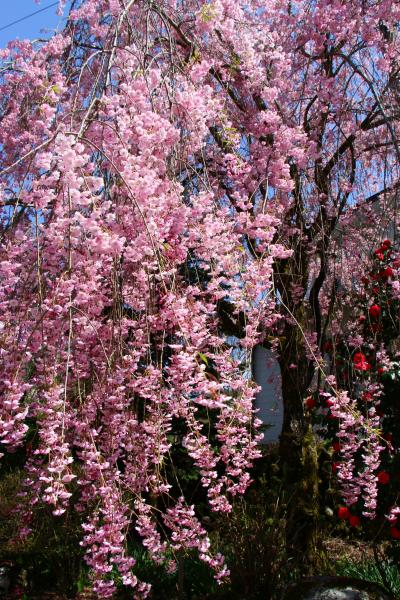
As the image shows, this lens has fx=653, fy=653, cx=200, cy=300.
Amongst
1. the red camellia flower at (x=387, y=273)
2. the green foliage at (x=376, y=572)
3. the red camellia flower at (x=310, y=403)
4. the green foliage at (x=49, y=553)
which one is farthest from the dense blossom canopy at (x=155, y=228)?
the green foliage at (x=49, y=553)

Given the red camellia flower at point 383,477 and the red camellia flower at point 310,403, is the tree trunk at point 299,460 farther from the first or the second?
the red camellia flower at point 383,477

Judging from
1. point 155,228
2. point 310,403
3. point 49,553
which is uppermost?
point 155,228

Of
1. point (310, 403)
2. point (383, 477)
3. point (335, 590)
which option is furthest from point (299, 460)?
point (335, 590)

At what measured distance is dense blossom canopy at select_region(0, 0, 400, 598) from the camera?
86.0 inches

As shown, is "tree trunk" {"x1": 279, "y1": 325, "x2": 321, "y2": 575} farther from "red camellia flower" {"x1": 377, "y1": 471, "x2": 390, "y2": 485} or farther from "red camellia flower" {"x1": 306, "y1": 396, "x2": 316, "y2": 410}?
"red camellia flower" {"x1": 377, "y1": 471, "x2": 390, "y2": 485}

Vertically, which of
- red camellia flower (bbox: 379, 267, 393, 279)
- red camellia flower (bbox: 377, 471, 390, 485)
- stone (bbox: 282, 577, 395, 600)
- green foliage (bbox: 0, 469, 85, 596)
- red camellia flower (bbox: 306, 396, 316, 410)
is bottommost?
green foliage (bbox: 0, 469, 85, 596)

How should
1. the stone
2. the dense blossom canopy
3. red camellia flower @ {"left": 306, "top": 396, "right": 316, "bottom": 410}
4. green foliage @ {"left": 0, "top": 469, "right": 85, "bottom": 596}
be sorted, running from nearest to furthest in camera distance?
the dense blossom canopy < the stone < green foliage @ {"left": 0, "top": 469, "right": 85, "bottom": 596} < red camellia flower @ {"left": 306, "top": 396, "right": 316, "bottom": 410}

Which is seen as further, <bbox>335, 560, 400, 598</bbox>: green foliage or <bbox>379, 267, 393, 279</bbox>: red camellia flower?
<bbox>379, 267, 393, 279</bbox>: red camellia flower

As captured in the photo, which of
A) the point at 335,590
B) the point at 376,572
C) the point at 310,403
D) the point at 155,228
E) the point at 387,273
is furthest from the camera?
the point at 310,403

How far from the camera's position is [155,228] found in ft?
7.47

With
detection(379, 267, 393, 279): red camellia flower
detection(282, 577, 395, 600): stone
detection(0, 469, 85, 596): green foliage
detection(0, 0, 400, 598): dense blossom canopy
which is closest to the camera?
detection(0, 0, 400, 598): dense blossom canopy

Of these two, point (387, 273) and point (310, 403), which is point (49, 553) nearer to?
point (310, 403)

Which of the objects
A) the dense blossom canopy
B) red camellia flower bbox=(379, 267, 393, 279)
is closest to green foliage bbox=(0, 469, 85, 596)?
the dense blossom canopy

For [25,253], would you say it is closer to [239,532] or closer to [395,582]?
[239,532]
